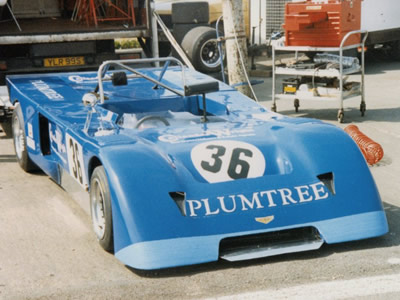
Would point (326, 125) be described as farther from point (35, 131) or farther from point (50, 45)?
point (50, 45)

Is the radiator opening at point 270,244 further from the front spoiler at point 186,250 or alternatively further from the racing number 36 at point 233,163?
the racing number 36 at point 233,163

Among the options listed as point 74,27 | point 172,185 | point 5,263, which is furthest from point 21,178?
point 74,27

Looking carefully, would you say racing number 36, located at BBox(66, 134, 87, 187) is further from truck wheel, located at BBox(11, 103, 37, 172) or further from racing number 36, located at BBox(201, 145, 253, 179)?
truck wheel, located at BBox(11, 103, 37, 172)

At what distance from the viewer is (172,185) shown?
462 centimetres

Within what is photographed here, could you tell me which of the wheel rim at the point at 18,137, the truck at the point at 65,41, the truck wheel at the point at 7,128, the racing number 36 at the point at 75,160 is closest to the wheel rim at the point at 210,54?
the truck at the point at 65,41

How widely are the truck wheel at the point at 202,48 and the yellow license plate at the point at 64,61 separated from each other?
2719mm

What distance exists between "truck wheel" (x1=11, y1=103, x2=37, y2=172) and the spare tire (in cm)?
612

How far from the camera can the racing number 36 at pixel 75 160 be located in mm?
5410

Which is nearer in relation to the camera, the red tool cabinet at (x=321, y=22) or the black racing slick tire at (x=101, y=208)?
the black racing slick tire at (x=101, y=208)

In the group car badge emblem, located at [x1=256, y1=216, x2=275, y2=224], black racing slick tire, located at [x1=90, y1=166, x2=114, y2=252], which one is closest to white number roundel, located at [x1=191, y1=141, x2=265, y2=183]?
car badge emblem, located at [x1=256, y1=216, x2=275, y2=224]

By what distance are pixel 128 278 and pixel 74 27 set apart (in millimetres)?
7300

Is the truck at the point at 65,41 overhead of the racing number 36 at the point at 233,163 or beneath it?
overhead

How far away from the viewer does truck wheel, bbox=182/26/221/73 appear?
12633 mm

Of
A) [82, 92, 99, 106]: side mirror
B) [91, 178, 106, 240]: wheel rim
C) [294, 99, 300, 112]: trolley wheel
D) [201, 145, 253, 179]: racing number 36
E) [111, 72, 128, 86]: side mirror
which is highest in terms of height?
[111, 72, 128, 86]: side mirror
